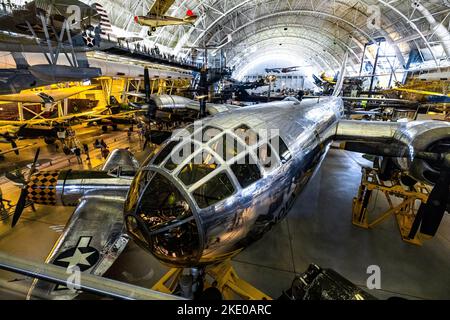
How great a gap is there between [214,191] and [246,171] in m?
0.62

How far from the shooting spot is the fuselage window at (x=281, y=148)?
3.87 metres

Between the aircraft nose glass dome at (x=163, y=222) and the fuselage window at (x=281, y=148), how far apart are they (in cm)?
190

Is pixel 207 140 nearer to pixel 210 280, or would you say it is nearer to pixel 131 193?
pixel 131 193

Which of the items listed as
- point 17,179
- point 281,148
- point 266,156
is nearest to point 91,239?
point 17,179

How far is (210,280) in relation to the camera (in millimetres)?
5281

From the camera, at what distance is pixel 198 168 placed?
3.18 meters

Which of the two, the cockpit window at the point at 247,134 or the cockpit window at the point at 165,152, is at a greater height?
the cockpit window at the point at 247,134

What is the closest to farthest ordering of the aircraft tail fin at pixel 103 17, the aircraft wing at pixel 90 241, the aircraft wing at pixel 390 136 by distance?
the aircraft wing at pixel 90 241 < the aircraft wing at pixel 390 136 < the aircraft tail fin at pixel 103 17

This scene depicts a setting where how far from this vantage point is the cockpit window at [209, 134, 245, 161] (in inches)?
131

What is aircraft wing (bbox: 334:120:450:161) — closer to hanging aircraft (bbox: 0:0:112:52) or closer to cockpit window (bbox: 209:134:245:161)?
cockpit window (bbox: 209:134:245:161)

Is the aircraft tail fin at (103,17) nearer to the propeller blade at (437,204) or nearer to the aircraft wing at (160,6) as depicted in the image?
the aircraft wing at (160,6)

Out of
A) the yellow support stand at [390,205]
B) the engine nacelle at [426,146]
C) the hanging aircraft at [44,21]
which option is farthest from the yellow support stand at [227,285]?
the hanging aircraft at [44,21]

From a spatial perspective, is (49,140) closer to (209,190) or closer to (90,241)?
(90,241)
